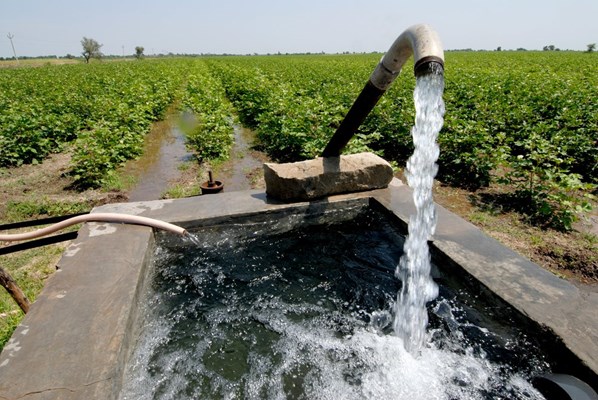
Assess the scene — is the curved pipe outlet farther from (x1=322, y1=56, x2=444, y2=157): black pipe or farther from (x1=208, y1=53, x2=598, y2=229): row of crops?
(x1=208, y1=53, x2=598, y2=229): row of crops

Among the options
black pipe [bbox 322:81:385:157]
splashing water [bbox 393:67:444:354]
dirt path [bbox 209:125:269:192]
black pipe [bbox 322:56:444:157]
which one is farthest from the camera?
dirt path [bbox 209:125:269:192]

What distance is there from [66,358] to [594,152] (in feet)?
26.3

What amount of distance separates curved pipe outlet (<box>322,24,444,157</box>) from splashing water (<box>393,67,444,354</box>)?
98mm

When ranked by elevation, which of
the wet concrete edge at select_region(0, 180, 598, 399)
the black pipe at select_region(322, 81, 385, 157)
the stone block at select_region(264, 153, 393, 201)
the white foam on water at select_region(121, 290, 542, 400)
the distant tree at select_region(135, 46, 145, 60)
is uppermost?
the distant tree at select_region(135, 46, 145, 60)

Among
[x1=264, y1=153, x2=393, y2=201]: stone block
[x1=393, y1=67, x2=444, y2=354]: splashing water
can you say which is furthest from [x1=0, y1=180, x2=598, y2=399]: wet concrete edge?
[x1=264, y1=153, x2=393, y2=201]: stone block

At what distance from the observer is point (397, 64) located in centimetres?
315

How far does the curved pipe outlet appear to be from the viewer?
2.49 metres

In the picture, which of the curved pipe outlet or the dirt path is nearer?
the curved pipe outlet

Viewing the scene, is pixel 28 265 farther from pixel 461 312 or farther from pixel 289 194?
pixel 461 312

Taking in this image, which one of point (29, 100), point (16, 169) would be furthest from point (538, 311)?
point (29, 100)

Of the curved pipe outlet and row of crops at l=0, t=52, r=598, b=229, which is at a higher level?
the curved pipe outlet

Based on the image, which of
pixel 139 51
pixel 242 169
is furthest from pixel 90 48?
pixel 242 169

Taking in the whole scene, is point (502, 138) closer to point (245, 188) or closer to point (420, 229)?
point (420, 229)

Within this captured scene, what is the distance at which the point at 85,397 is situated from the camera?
1767mm
